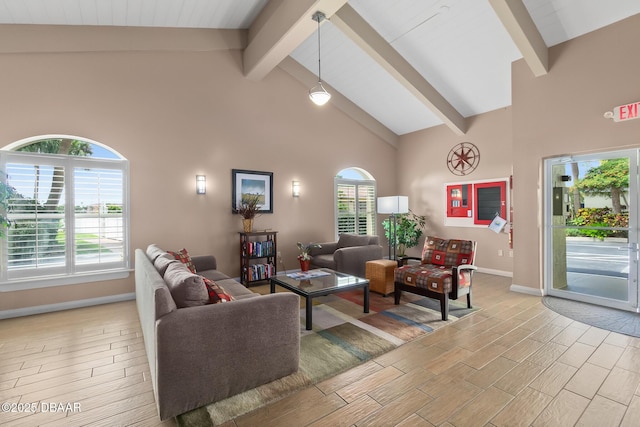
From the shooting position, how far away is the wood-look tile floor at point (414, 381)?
1.99 m

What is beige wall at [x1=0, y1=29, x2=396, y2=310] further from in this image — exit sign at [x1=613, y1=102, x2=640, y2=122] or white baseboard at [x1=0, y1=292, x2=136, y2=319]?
exit sign at [x1=613, y1=102, x2=640, y2=122]

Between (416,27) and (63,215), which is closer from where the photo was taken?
(63,215)

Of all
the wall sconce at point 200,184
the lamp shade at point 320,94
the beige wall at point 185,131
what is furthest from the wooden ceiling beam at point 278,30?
the wall sconce at point 200,184

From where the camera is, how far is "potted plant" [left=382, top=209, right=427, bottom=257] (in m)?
6.89

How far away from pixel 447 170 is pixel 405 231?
5.38ft

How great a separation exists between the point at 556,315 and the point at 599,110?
2707 millimetres

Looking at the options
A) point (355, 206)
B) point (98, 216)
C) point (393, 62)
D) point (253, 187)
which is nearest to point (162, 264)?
point (98, 216)

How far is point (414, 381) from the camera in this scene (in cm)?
238

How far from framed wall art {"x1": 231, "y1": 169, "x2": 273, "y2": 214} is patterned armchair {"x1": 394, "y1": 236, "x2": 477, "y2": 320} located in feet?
9.12

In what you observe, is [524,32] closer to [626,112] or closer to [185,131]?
[626,112]

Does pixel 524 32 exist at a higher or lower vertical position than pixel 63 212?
higher

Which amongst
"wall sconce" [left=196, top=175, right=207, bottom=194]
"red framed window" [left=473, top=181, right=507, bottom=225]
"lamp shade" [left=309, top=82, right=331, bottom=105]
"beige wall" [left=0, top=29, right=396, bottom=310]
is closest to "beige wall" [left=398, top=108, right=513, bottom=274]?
"red framed window" [left=473, top=181, right=507, bottom=225]

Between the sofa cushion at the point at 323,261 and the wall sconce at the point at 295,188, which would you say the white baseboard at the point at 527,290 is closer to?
the sofa cushion at the point at 323,261

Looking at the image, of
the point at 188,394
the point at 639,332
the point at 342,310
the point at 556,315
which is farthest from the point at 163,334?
the point at 639,332
